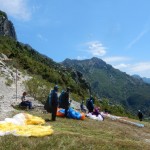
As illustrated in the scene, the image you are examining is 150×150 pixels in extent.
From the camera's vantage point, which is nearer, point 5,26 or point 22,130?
point 22,130

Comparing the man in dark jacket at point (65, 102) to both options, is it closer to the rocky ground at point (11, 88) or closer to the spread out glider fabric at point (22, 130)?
the rocky ground at point (11, 88)

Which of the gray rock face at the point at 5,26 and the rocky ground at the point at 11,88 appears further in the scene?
the gray rock face at the point at 5,26

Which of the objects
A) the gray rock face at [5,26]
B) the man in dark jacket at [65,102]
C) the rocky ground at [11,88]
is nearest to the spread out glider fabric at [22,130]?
the man in dark jacket at [65,102]

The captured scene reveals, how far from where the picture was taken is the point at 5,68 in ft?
183

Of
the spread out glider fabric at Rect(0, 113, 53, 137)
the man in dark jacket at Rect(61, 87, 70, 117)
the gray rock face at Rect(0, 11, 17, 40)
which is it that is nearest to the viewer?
the spread out glider fabric at Rect(0, 113, 53, 137)

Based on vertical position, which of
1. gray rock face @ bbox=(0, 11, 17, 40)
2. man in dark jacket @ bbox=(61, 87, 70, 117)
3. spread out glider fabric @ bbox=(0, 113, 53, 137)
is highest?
gray rock face @ bbox=(0, 11, 17, 40)

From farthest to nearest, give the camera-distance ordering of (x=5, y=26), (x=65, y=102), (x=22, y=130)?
(x=5, y=26) < (x=65, y=102) < (x=22, y=130)

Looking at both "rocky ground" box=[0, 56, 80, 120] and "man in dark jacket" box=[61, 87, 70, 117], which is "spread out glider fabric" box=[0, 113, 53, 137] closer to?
"man in dark jacket" box=[61, 87, 70, 117]

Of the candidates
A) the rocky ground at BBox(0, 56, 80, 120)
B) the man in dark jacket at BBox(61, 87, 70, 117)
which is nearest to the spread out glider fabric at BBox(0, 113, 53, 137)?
the man in dark jacket at BBox(61, 87, 70, 117)

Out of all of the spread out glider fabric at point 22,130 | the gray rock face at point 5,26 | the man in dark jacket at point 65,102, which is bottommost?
the spread out glider fabric at point 22,130

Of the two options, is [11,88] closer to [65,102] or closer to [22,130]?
[65,102]

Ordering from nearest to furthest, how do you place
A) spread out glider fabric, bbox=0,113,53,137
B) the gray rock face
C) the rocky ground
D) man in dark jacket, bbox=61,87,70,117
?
spread out glider fabric, bbox=0,113,53,137 < man in dark jacket, bbox=61,87,70,117 < the rocky ground < the gray rock face

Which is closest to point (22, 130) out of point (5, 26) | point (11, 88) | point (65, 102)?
point (65, 102)

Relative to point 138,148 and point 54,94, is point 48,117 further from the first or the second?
point 138,148
